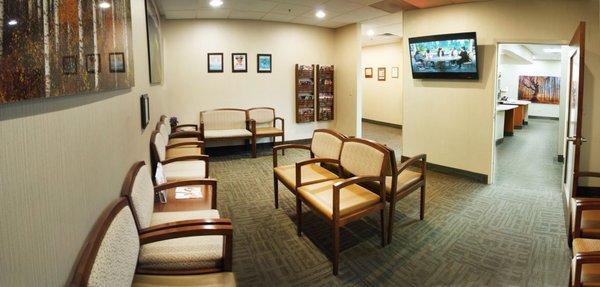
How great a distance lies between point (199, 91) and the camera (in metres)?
6.32

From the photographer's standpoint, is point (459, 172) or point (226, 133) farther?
point (226, 133)

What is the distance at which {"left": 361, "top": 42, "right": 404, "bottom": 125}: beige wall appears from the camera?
369 inches

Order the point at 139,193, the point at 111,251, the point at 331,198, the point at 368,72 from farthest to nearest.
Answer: the point at 368,72, the point at 331,198, the point at 139,193, the point at 111,251

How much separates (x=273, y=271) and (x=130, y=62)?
1732mm

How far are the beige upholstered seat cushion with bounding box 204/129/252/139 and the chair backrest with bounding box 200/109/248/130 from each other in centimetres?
22

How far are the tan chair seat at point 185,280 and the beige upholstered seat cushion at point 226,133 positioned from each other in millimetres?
4313

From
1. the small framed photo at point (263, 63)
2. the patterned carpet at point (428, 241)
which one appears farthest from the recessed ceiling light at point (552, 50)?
the small framed photo at point (263, 63)

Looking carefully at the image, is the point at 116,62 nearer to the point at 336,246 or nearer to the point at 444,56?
the point at 336,246

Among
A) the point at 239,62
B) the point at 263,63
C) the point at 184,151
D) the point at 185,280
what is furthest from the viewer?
the point at 263,63

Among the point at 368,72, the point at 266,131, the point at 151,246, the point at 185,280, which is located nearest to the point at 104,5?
the point at 151,246

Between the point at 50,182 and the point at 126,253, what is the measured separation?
0.60 meters

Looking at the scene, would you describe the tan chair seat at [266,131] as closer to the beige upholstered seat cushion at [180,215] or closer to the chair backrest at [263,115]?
the chair backrest at [263,115]

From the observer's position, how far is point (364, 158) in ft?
9.54

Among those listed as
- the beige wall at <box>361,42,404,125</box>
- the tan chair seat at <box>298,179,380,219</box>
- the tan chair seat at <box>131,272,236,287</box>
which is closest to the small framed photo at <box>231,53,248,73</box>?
the tan chair seat at <box>298,179,380,219</box>
